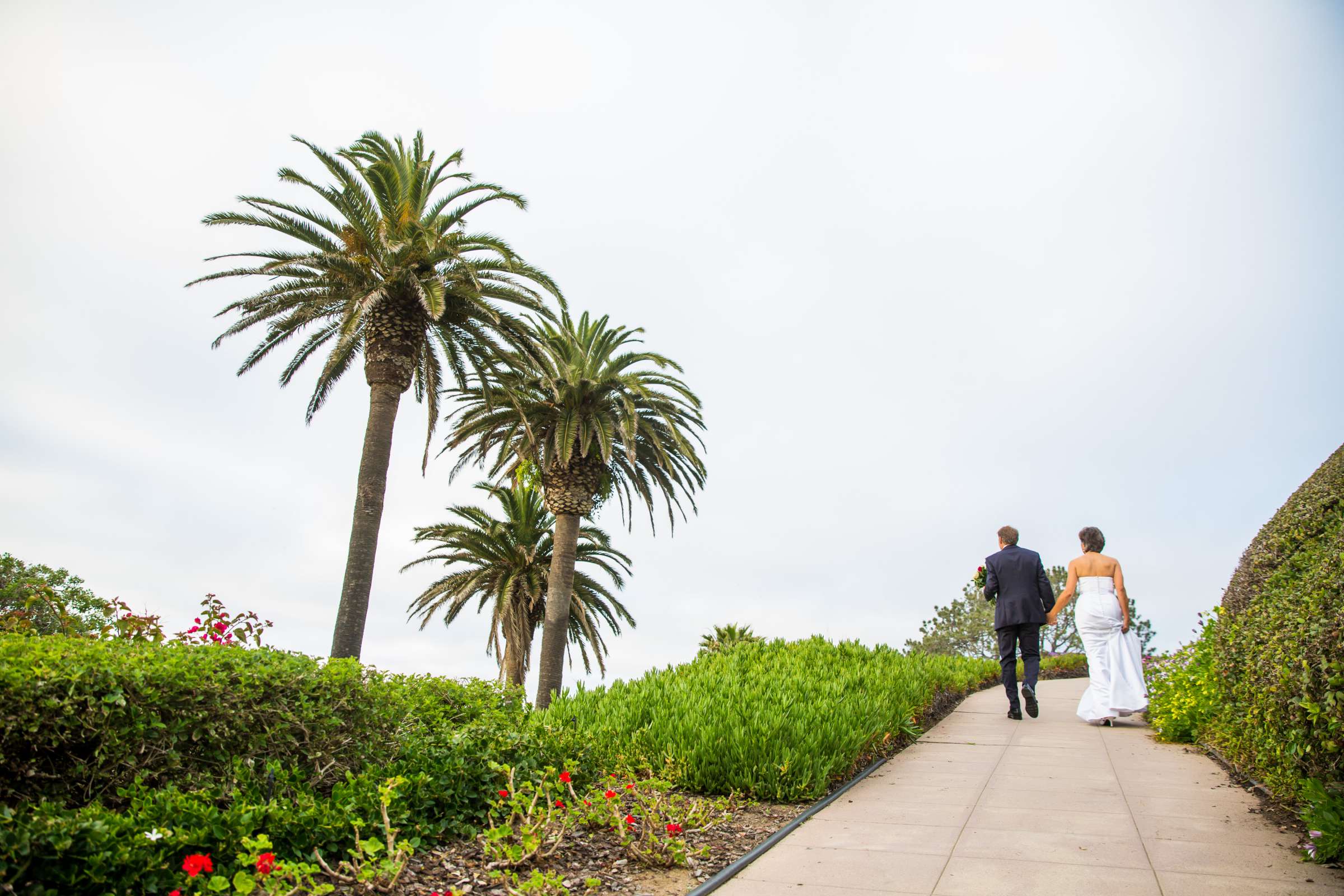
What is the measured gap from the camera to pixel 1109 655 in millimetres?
9602

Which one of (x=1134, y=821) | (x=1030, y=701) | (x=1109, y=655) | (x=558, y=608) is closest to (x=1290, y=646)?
(x=1134, y=821)

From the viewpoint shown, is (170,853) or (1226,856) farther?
(1226,856)

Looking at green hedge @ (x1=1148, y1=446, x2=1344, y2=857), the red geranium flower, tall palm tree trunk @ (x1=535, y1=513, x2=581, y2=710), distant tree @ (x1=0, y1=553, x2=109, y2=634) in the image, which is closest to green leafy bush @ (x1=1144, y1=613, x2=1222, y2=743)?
green hedge @ (x1=1148, y1=446, x2=1344, y2=857)

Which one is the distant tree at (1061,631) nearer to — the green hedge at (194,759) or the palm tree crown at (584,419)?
the palm tree crown at (584,419)

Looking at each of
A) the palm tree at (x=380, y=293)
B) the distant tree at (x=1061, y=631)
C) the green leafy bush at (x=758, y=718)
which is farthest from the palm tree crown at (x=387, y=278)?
the distant tree at (x=1061, y=631)

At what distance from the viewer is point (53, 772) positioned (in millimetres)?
4133

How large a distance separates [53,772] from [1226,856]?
19.9 feet

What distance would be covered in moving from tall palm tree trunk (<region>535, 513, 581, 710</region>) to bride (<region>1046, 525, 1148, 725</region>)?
11927 millimetres

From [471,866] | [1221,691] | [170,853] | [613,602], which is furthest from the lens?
[613,602]

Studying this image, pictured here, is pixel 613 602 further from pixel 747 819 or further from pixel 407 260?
pixel 747 819

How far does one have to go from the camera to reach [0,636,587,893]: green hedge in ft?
12.4

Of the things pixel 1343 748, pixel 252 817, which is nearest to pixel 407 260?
pixel 252 817

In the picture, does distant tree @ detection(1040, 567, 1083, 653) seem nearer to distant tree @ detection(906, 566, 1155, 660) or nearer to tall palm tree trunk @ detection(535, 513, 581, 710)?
distant tree @ detection(906, 566, 1155, 660)

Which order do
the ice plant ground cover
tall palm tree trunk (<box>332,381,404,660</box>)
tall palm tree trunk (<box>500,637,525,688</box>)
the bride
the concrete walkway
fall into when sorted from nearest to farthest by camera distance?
the ice plant ground cover, the concrete walkway, the bride, tall palm tree trunk (<box>332,381,404,660</box>), tall palm tree trunk (<box>500,637,525,688</box>)
